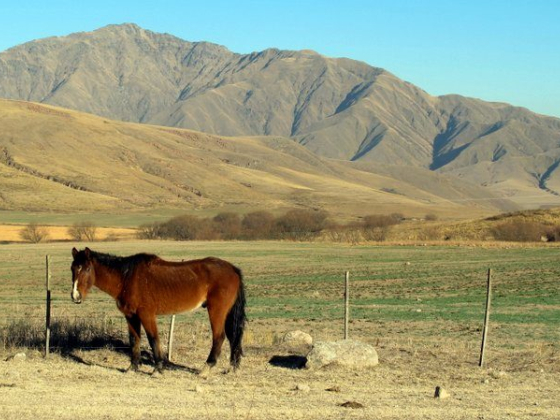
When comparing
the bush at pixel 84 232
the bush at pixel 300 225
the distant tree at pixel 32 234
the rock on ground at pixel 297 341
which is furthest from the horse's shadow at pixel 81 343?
the bush at pixel 300 225

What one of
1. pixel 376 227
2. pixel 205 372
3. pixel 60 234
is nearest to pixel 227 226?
pixel 376 227

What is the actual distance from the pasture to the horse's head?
1.44 m

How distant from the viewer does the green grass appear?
26.6 m

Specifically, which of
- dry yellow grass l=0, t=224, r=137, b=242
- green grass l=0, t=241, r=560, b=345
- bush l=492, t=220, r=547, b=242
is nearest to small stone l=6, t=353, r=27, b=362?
green grass l=0, t=241, r=560, b=345

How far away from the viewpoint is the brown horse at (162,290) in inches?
602

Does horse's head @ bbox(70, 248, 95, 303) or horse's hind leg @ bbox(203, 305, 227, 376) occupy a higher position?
horse's head @ bbox(70, 248, 95, 303)

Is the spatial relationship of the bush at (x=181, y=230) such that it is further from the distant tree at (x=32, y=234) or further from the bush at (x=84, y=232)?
the distant tree at (x=32, y=234)

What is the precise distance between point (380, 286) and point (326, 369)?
25916 mm

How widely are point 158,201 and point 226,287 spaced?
164981mm

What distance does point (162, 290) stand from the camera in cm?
1534

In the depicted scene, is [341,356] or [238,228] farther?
[238,228]

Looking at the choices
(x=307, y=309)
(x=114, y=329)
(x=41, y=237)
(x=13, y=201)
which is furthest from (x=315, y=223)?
(x=114, y=329)

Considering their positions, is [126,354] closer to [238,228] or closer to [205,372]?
[205,372]

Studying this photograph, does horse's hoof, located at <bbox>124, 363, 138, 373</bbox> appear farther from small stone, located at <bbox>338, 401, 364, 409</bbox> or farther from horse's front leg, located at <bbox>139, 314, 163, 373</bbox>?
small stone, located at <bbox>338, 401, 364, 409</bbox>
